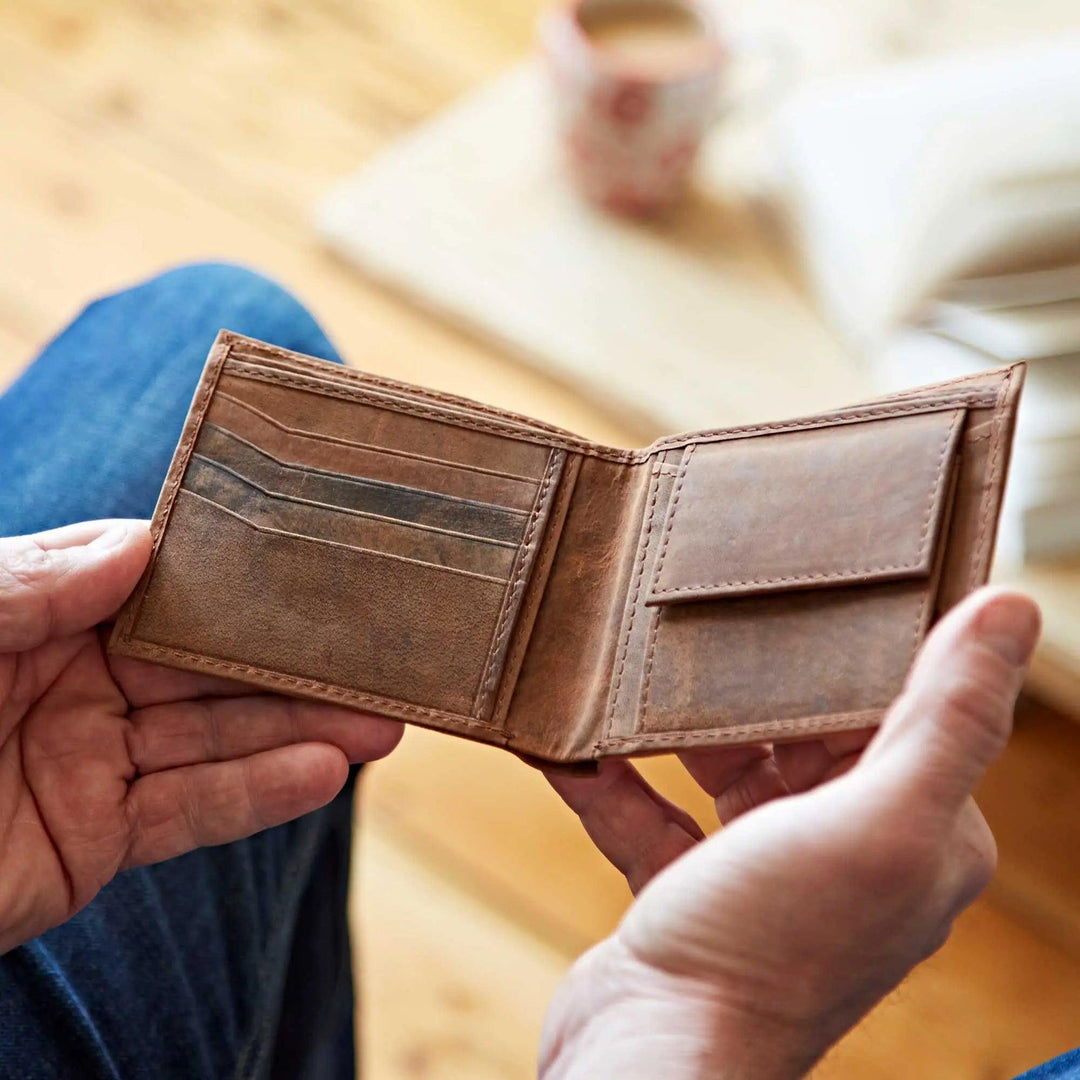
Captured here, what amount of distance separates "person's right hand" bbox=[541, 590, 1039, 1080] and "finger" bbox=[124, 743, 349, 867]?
23cm

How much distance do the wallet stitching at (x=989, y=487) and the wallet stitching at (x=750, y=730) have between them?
95 mm

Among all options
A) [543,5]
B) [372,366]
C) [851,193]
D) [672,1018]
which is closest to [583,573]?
[672,1018]

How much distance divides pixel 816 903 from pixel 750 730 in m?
0.12

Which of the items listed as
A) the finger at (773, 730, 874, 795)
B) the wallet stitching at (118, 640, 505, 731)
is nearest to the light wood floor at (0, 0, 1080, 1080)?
the finger at (773, 730, 874, 795)

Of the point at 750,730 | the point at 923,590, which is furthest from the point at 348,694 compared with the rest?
the point at 923,590

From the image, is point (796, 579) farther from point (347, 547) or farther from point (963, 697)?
point (347, 547)

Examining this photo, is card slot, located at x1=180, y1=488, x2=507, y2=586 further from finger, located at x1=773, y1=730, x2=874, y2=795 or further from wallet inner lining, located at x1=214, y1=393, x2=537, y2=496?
finger, located at x1=773, y1=730, x2=874, y2=795

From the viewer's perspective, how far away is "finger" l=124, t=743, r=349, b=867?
80 cm

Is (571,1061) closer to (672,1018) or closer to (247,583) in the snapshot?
(672,1018)

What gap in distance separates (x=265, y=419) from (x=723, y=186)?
891 mm

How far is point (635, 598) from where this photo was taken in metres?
0.78

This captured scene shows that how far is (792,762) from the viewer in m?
0.77

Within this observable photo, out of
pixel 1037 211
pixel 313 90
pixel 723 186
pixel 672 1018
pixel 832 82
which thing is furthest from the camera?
pixel 313 90

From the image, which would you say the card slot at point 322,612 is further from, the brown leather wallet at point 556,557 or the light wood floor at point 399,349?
the light wood floor at point 399,349
